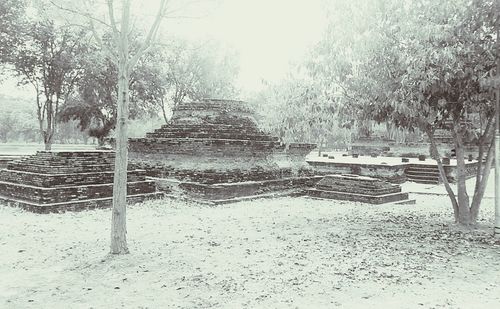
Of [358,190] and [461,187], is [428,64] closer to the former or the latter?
[461,187]

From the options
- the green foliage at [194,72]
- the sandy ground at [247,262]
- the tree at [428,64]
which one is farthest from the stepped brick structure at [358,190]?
the green foliage at [194,72]

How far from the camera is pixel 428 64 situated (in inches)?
314

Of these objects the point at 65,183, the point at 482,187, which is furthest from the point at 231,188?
the point at 482,187

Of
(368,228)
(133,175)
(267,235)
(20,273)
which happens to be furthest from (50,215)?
(368,228)

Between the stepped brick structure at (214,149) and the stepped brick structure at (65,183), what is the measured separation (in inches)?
62.2

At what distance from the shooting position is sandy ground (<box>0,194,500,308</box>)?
511cm

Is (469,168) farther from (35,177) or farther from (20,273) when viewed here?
(20,273)

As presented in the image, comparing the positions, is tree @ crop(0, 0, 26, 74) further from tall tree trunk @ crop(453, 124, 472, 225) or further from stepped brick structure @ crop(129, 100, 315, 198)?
tall tree trunk @ crop(453, 124, 472, 225)

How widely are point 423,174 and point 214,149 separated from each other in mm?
12059

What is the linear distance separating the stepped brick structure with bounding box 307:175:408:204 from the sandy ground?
2756 mm

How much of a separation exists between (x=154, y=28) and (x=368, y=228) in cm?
586

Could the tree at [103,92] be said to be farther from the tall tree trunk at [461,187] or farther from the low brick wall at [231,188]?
the tall tree trunk at [461,187]

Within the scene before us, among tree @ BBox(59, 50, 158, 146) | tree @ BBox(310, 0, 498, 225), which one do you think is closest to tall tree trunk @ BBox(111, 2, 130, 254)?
tree @ BBox(310, 0, 498, 225)

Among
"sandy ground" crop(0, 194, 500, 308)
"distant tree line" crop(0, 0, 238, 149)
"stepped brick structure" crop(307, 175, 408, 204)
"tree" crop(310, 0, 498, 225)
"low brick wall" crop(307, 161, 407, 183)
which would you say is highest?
"distant tree line" crop(0, 0, 238, 149)
